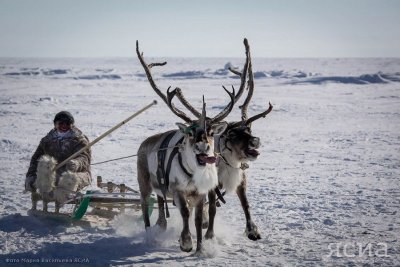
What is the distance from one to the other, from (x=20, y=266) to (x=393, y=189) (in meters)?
6.53

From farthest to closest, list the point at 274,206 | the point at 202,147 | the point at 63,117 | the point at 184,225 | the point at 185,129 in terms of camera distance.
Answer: the point at 274,206, the point at 63,117, the point at 184,225, the point at 185,129, the point at 202,147

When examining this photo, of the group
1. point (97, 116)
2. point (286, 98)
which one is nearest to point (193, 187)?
point (97, 116)

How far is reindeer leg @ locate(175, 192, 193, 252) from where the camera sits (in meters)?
5.12

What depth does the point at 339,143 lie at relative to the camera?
45.0ft

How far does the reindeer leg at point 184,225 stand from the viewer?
5125 mm

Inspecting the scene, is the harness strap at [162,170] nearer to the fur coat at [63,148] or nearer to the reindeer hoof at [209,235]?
the reindeer hoof at [209,235]

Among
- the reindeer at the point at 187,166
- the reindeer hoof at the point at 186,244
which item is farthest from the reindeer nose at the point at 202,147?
the reindeer hoof at the point at 186,244

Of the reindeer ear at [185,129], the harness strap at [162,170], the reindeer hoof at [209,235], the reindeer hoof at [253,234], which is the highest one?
the reindeer ear at [185,129]

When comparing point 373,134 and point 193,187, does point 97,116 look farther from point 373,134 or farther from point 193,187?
point 193,187

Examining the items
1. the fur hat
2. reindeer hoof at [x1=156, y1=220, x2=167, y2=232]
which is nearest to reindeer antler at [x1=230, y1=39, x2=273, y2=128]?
reindeer hoof at [x1=156, y1=220, x2=167, y2=232]

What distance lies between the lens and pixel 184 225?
5.17 metres

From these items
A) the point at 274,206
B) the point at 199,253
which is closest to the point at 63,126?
the point at 199,253

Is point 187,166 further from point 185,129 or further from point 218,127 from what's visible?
point 218,127

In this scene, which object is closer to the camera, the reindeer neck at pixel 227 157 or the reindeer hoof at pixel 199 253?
the reindeer hoof at pixel 199 253
